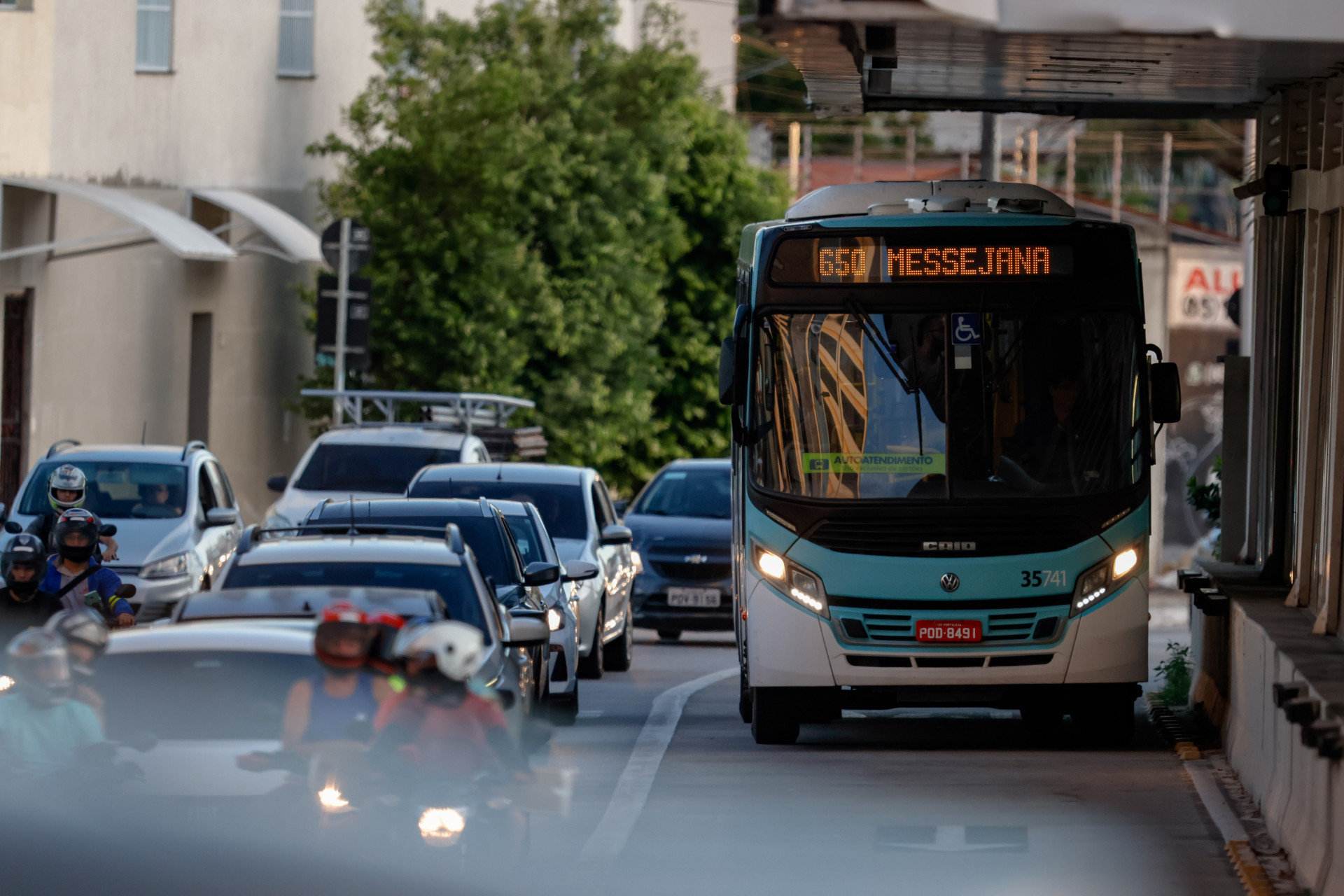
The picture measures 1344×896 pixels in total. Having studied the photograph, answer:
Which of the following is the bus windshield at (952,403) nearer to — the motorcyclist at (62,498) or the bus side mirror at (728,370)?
the bus side mirror at (728,370)

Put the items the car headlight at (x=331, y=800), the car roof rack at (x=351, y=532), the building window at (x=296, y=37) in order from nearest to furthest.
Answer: the car headlight at (x=331, y=800) → the car roof rack at (x=351, y=532) → the building window at (x=296, y=37)

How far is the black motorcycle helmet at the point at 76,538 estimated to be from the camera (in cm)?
1230

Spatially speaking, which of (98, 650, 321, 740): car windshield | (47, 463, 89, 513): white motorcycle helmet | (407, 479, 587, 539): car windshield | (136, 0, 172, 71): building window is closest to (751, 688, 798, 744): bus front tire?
(47, 463, 89, 513): white motorcycle helmet

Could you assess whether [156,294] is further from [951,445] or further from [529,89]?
[951,445]

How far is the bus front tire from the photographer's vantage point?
44.2 ft

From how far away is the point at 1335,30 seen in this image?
361 inches

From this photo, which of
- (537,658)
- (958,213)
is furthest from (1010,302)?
(537,658)

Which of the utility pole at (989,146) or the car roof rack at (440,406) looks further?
the utility pole at (989,146)

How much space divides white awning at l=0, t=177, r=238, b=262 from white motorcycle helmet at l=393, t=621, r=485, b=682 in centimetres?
1806

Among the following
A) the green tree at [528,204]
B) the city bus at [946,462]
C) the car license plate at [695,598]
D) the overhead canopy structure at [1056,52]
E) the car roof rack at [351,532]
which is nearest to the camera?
the overhead canopy structure at [1056,52]

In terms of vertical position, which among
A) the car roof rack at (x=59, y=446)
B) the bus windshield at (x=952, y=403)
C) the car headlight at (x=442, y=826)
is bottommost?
the car headlight at (x=442, y=826)

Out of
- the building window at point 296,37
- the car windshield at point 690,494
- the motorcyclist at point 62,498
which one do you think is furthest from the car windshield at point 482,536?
the building window at point 296,37

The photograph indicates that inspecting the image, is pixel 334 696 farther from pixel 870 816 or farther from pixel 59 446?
pixel 59 446

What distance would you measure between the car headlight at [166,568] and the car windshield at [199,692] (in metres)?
11.7
